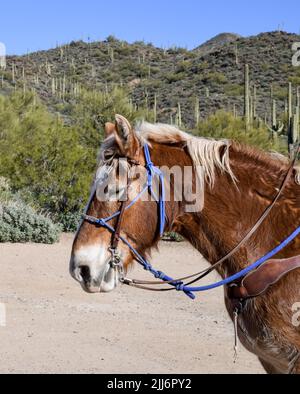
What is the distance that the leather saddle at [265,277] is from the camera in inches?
139

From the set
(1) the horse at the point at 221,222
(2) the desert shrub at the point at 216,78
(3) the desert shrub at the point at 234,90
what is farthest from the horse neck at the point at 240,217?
(2) the desert shrub at the point at 216,78

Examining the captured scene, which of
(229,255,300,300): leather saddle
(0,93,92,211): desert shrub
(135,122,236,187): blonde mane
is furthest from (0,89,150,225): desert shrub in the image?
(229,255,300,300): leather saddle

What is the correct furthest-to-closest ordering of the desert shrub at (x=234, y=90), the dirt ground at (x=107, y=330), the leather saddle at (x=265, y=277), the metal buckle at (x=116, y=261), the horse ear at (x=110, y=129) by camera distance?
the desert shrub at (x=234, y=90)
the dirt ground at (x=107, y=330)
the horse ear at (x=110, y=129)
the metal buckle at (x=116, y=261)
the leather saddle at (x=265, y=277)

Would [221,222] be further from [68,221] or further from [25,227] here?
[68,221]

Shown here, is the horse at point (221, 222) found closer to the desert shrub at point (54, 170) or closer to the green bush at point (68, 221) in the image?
the green bush at point (68, 221)

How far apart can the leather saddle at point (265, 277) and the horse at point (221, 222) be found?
25 millimetres

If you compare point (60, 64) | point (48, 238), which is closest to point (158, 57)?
point (60, 64)

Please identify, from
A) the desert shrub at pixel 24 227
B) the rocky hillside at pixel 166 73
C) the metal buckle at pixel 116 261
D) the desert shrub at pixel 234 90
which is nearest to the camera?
the metal buckle at pixel 116 261

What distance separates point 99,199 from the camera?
12.1 ft

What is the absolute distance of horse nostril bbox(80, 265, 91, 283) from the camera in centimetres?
356

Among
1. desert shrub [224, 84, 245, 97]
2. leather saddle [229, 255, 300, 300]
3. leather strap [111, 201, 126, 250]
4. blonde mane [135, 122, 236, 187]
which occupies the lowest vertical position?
leather saddle [229, 255, 300, 300]

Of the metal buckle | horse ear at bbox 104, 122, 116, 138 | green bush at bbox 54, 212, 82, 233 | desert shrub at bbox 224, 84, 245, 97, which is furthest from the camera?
desert shrub at bbox 224, 84, 245, 97

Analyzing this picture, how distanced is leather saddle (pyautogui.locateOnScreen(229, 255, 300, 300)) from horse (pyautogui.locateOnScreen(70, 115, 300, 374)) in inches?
1.0

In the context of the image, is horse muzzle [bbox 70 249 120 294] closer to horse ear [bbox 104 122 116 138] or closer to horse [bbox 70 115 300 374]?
horse [bbox 70 115 300 374]
